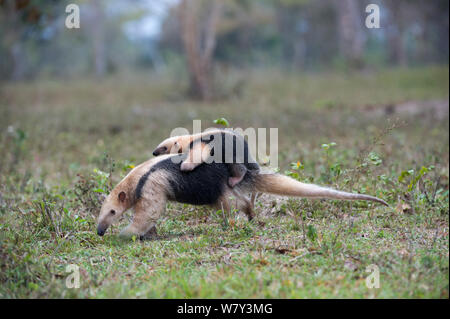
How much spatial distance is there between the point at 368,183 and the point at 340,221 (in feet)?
3.00

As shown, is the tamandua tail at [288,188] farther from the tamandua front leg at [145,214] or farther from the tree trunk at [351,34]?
the tree trunk at [351,34]

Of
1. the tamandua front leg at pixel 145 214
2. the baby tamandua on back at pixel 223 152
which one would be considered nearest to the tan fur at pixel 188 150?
the baby tamandua on back at pixel 223 152

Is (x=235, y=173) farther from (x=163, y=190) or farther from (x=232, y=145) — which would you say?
(x=163, y=190)

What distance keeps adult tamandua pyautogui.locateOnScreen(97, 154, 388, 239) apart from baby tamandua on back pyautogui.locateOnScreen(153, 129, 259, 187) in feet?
0.18

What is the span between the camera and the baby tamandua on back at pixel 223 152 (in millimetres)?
3922

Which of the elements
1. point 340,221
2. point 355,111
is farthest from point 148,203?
point 355,111

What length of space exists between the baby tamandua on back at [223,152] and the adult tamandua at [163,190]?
0.06 metres

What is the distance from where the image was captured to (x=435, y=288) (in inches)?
112

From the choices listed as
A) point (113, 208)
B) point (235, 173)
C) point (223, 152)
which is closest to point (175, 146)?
point (223, 152)

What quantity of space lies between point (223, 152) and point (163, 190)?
541mm

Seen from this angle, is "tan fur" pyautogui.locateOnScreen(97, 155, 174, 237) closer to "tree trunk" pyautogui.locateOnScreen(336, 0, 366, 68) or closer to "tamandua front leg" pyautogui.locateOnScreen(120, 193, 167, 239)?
"tamandua front leg" pyautogui.locateOnScreen(120, 193, 167, 239)

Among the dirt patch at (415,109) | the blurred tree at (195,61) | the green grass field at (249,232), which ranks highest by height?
the blurred tree at (195,61)

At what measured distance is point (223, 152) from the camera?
13.0 feet
